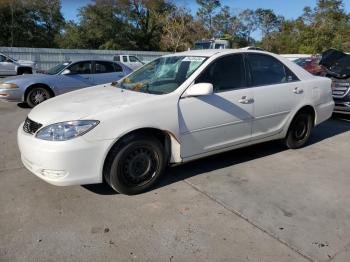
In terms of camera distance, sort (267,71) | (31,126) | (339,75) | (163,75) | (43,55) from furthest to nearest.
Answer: (43,55), (339,75), (267,71), (163,75), (31,126)

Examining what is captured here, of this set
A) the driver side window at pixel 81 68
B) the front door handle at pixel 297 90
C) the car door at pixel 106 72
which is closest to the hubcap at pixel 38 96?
the driver side window at pixel 81 68

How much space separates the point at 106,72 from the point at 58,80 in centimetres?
145

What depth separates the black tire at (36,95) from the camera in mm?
9422

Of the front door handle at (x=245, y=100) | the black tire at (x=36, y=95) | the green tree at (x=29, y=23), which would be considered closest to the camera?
the front door handle at (x=245, y=100)

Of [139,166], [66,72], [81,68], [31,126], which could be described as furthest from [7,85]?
[139,166]

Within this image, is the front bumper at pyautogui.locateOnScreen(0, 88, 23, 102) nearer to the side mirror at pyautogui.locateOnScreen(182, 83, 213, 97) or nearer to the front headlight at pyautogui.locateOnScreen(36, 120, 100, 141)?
the front headlight at pyautogui.locateOnScreen(36, 120, 100, 141)

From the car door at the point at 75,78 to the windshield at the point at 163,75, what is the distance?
5160 millimetres

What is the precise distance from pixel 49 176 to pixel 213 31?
53283mm

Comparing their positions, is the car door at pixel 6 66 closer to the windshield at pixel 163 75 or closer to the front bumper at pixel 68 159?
the windshield at pixel 163 75

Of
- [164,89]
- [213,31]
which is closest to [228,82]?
[164,89]

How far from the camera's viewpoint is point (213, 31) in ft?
178

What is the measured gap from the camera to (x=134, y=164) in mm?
3965

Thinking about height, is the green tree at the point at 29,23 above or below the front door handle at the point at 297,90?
A: above

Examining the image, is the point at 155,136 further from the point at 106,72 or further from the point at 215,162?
the point at 106,72
